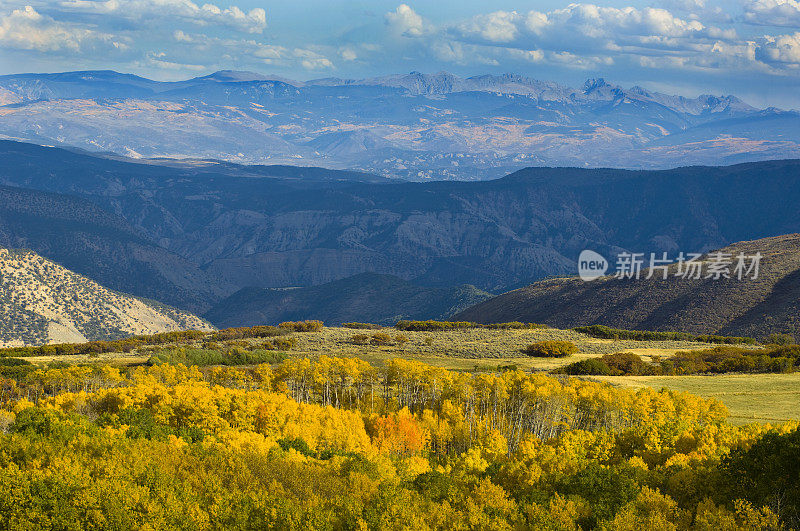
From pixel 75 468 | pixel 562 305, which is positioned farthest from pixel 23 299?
pixel 75 468

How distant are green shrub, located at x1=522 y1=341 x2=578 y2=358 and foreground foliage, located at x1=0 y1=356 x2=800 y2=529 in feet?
92.5

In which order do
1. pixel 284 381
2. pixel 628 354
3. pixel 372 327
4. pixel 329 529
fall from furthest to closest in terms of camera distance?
pixel 372 327, pixel 628 354, pixel 284 381, pixel 329 529

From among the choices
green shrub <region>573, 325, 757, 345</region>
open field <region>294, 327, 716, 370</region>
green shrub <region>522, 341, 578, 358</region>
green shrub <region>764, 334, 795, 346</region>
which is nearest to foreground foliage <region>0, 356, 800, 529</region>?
open field <region>294, 327, 716, 370</region>

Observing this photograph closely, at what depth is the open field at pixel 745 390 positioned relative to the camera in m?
61.8

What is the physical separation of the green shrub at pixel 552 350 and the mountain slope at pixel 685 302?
149 ft

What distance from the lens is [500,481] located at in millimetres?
42406

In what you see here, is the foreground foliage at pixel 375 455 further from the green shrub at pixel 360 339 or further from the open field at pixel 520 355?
the green shrub at pixel 360 339

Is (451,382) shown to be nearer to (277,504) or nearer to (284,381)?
(284,381)

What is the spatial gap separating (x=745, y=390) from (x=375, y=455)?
1421 inches

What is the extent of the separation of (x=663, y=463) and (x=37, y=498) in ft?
106

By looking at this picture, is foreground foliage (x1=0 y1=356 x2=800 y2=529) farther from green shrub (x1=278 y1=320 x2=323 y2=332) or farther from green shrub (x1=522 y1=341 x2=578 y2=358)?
green shrub (x1=278 y1=320 x2=323 y2=332)

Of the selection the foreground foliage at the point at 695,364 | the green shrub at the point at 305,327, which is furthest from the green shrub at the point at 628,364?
the green shrub at the point at 305,327

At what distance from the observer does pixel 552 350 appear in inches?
4053

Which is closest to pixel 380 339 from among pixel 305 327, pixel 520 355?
pixel 520 355
